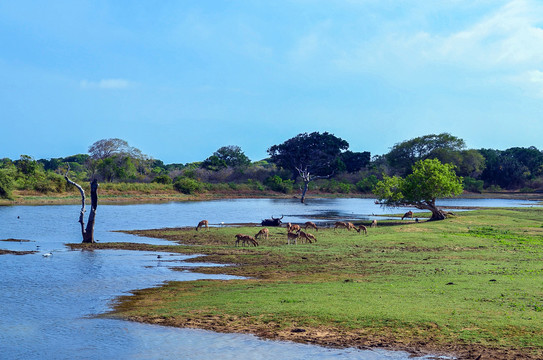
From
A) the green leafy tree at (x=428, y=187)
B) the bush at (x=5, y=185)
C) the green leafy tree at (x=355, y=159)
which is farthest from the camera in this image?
the green leafy tree at (x=355, y=159)

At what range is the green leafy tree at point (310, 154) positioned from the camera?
128250 millimetres

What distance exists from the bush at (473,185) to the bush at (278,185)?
40.2m

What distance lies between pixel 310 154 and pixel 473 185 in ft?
125

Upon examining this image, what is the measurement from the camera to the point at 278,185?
117125mm

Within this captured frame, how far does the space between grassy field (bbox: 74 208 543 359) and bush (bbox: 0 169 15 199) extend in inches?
2063

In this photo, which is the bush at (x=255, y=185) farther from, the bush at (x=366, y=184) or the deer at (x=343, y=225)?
the deer at (x=343, y=225)

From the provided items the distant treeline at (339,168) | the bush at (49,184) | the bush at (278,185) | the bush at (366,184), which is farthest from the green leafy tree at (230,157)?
the bush at (49,184)

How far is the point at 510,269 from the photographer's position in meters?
20.8

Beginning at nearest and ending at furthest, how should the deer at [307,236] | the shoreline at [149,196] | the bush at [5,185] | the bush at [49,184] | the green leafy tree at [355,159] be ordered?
the deer at [307,236]
the bush at [5,185]
the shoreline at [149,196]
the bush at [49,184]
the green leafy tree at [355,159]

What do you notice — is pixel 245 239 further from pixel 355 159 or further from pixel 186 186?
pixel 355 159

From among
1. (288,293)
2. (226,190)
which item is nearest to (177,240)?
(288,293)

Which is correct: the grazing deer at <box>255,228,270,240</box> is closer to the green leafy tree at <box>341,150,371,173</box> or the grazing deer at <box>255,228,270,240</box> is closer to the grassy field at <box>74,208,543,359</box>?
the grassy field at <box>74,208,543,359</box>

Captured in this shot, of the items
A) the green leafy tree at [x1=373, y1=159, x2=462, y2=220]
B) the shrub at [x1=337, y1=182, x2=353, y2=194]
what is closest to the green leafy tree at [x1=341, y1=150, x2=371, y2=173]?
the shrub at [x1=337, y1=182, x2=353, y2=194]

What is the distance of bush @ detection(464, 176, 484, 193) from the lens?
122m
